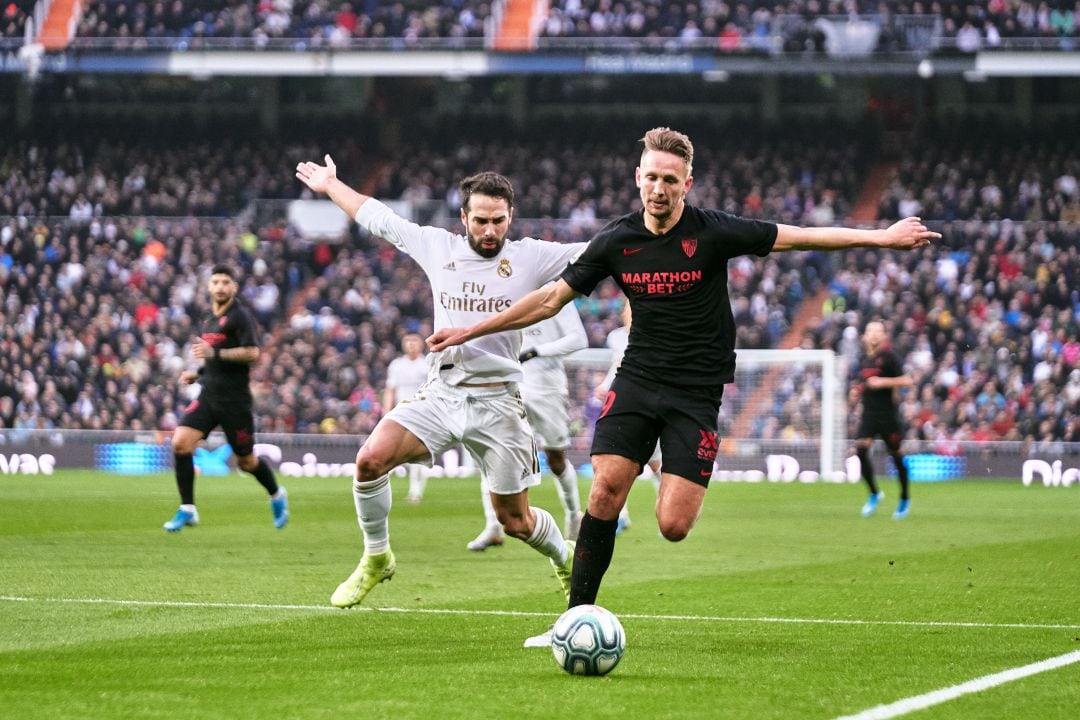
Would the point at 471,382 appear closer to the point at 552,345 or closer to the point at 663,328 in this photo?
the point at 663,328

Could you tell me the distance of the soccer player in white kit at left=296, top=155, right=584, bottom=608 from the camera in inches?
351

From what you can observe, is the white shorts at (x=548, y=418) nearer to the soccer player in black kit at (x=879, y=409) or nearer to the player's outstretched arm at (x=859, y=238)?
the soccer player in black kit at (x=879, y=409)

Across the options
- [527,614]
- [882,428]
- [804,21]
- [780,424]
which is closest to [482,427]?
[527,614]

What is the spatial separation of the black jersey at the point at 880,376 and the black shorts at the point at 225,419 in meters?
7.94

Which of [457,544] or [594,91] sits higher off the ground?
[594,91]

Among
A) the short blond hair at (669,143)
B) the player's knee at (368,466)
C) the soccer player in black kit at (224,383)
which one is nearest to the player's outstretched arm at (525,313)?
the short blond hair at (669,143)

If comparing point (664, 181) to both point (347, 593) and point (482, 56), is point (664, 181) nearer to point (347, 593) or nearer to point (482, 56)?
point (347, 593)

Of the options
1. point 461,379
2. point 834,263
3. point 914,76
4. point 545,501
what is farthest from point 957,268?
point 461,379

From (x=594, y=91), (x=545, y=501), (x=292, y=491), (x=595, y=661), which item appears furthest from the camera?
(x=594, y=91)

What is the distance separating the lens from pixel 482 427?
9.08 meters

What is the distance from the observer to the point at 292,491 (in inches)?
960

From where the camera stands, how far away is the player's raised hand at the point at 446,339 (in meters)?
7.69

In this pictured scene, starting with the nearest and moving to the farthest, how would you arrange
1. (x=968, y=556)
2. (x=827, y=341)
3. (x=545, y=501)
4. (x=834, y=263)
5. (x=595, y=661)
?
(x=595, y=661), (x=968, y=556), (x=545, y=501), (x=827, y=341), (x=834, y=263)

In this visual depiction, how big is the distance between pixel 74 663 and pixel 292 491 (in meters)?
17.4
